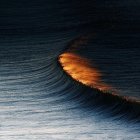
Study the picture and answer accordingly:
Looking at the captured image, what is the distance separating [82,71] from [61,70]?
1.46ft

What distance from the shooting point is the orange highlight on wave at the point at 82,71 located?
802 cm

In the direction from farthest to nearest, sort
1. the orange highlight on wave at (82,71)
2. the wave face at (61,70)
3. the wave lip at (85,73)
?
the orange highlight on wave at (82,71) < the wave lip at (85,73) < the wave face at (61,70)

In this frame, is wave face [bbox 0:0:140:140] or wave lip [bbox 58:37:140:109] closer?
wave face [bbox 0:0:140:140]

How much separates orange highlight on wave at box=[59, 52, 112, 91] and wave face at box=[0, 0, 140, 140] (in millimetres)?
63

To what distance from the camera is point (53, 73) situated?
9.27m

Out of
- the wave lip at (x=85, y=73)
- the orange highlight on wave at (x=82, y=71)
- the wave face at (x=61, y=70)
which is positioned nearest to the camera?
the wave face at (x=61, y=70)

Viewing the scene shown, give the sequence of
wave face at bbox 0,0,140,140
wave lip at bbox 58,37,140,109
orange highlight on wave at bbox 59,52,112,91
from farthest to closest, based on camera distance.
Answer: orange highlight on wave at bbox 59,52,112,91
wave lip at bbox 58,37,140,109
wave face at bbox 0,0,140,140

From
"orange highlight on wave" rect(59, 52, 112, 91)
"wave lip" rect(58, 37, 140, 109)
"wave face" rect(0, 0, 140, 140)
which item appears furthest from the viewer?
"orange highlight on wave" rect(59, 52, 112, 91)

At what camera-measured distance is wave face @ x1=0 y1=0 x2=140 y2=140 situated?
7.02m

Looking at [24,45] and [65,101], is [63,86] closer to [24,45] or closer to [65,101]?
[65,101]

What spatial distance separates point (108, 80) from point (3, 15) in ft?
20.6

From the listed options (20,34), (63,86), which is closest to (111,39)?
(20,34)

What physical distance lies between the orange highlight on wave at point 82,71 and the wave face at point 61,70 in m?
0.06

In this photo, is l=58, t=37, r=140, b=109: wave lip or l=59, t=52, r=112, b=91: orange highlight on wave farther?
l=59, t=52, r=112, b=91: orange highlight on wave
